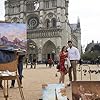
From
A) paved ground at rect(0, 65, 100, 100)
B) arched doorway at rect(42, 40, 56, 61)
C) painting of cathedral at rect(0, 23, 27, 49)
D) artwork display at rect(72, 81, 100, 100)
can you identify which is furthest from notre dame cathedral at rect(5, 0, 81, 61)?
artwork display at rect(72, 81, 100, 100)

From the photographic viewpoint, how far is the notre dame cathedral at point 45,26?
7738 cm

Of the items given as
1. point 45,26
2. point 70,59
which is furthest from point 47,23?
point 70,59

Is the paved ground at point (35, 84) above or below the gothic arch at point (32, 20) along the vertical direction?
below

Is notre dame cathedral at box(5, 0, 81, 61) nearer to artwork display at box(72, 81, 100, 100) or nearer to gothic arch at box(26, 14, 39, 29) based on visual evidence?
gothic arch at box(26, 14, 39, 29)

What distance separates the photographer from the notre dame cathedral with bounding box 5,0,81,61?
3046 inches

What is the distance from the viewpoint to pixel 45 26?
7969cm

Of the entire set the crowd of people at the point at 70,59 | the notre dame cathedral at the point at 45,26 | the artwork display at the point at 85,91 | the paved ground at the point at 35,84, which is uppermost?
the notre dame cathedral at the point at 45,26

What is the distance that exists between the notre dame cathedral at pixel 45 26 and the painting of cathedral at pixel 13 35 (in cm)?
6479

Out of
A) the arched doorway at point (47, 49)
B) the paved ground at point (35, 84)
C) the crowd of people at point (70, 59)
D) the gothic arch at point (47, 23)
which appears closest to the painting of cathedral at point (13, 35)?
the paved ground at point (35, 84)

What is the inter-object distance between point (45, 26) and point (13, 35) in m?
69.8

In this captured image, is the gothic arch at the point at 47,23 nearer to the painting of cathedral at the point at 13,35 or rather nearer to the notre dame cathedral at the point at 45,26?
the notre dame cathedral at the point at 45,26

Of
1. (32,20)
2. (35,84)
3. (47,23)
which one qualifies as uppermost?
(32,20)

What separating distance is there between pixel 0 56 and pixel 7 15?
79277mm

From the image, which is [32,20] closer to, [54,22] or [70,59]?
[54,22]
